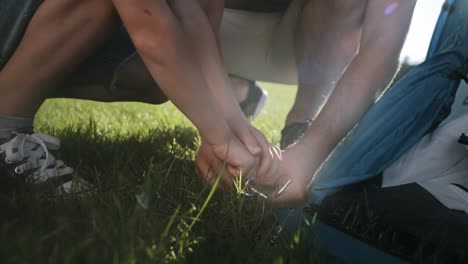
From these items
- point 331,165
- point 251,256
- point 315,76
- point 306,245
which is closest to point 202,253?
point 251,256

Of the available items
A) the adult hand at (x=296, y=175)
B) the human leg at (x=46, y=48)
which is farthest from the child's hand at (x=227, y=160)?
the human leg at (x=46, y=48)

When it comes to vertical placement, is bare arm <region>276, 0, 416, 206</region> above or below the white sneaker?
above

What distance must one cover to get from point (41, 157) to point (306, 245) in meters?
0.83

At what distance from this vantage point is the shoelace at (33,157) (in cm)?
132

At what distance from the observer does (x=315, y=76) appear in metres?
2.32

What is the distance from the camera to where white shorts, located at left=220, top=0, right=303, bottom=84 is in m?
2.33

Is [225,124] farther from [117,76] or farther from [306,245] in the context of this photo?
[117,76]

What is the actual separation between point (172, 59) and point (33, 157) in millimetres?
510

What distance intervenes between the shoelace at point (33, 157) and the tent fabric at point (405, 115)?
2.45 feet

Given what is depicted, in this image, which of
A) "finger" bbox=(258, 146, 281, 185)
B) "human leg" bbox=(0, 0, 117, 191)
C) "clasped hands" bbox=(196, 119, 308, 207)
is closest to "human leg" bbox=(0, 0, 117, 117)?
"human leg" bbox=(0, 0, 117, 191)

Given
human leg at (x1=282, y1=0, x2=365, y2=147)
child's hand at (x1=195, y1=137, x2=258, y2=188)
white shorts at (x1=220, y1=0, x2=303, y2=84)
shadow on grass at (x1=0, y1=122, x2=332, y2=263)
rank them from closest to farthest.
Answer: shadow on grass at (x1=0, y1=122, x2=332, y2=263) < child's hand at (x1=195, y1=137, x2=258, y2=188) < human leg at (x1=282, y1=0, x2=365, y2=147) < white shorts at (x1=220, y1=0, x2=303, y2=84)

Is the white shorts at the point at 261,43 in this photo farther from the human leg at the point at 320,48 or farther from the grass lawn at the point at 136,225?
the grass lawn at the point at 136,225

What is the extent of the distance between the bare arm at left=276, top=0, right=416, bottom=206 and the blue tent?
4 centimetres

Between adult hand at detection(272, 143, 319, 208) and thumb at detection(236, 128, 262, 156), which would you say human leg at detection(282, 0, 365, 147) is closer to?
adult hand at detection(272, 143, 319, 208)
